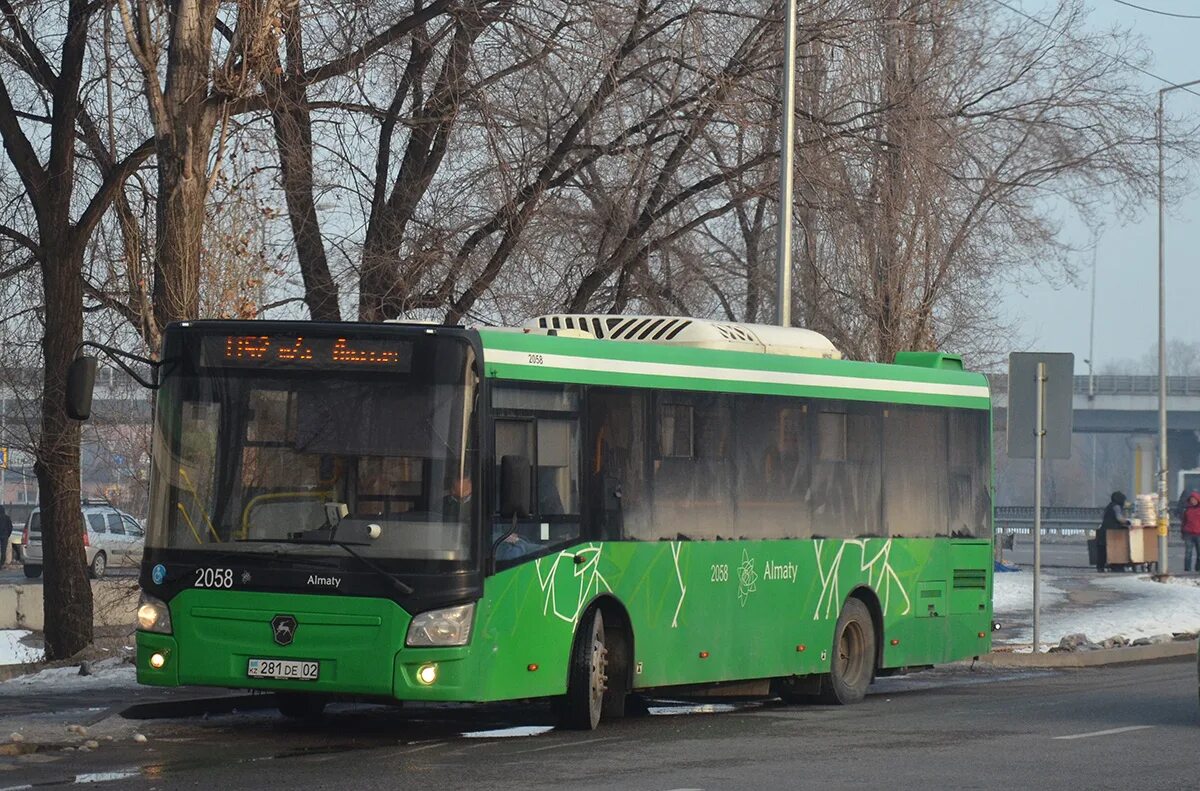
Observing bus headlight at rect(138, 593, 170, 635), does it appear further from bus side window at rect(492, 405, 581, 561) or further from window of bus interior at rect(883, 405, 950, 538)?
window of bus interior at rect(883, 405, 950, 538)

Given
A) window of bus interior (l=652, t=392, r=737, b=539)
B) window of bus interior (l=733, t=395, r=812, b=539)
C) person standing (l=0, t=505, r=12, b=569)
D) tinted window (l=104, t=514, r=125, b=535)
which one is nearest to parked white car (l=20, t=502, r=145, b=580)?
tinted window (l=104, t=514, r=125, b=535)

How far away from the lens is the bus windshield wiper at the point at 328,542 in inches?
477

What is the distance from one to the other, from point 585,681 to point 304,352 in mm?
2947

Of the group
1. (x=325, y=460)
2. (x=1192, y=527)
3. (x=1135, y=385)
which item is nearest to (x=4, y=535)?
(x=1192, y=527)

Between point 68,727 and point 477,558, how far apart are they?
281 centimetres

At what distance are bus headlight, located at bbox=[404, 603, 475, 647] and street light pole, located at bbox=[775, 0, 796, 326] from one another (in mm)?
10676

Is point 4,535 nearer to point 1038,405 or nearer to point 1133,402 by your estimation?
point 1038,405

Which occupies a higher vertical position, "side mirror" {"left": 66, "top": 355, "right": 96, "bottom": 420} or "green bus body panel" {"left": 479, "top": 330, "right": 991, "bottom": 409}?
"green bus body panel" {"left": 479, "top": 330, "right": 991, "bottom": 409}

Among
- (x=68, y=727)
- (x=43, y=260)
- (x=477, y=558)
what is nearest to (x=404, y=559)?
(x=477, y=558)

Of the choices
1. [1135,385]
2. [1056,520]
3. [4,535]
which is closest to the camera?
[4,535]

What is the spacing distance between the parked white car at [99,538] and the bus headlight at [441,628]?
3152 centimetres

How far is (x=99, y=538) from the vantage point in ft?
149

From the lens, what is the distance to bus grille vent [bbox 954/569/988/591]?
18.5 meters

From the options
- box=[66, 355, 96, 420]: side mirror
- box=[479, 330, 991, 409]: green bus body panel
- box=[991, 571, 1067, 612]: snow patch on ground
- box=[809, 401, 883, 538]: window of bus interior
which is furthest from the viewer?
box=[991, 571, 1067, 612]: snow patch on ground
